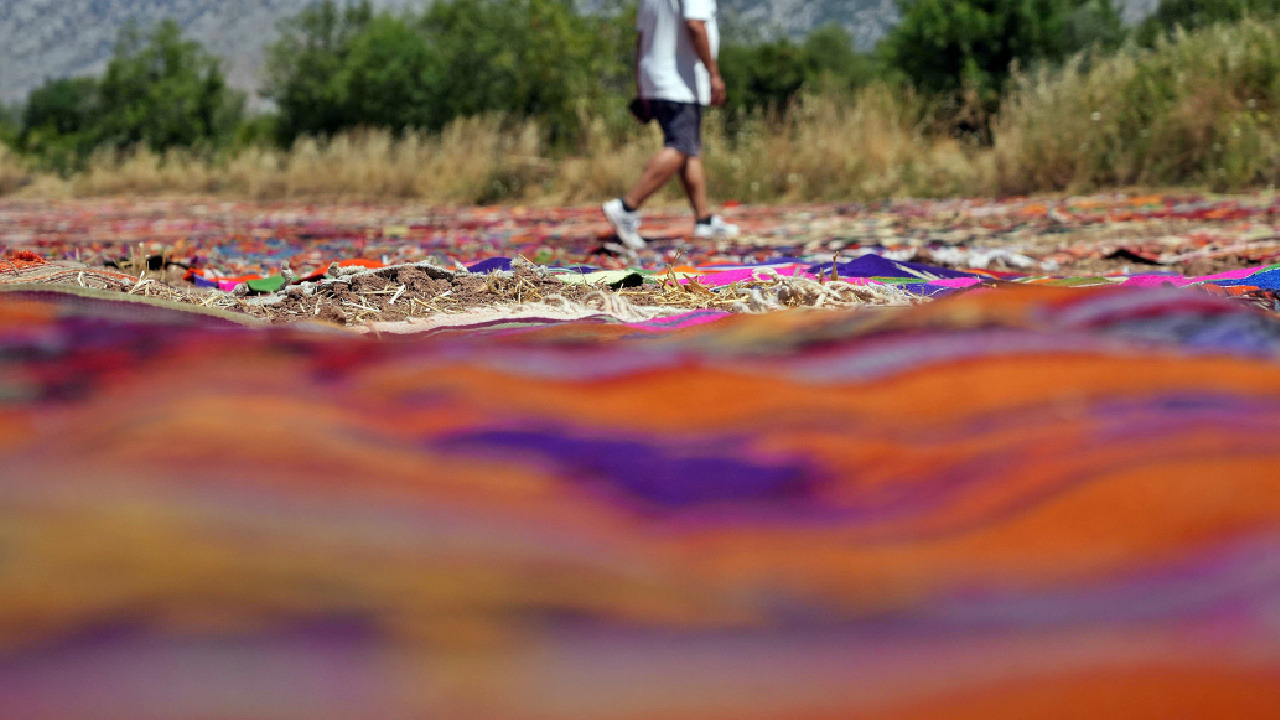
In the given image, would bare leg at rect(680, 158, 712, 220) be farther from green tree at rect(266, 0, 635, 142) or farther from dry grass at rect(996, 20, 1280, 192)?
green tree at rect(266, 0, 635, 142)

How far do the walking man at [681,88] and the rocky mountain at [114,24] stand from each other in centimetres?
11402

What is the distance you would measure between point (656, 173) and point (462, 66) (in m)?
22.4

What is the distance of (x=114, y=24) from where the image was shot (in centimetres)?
11825

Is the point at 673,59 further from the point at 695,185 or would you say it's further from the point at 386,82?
the point at 386,82

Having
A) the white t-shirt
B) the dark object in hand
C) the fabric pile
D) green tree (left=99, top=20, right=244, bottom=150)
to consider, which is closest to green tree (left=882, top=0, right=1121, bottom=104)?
green tree (left=99, top=20, right=244, bottom=150)

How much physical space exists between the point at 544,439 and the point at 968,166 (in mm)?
6978

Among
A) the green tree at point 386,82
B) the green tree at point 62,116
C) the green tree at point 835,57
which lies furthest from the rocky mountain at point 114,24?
the green tree at point 386,82

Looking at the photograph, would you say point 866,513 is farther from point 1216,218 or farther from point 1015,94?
point 1015,94

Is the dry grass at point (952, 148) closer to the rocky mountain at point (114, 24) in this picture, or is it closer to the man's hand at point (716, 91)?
the man's hand at point (716, 91)

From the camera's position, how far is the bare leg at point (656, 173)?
15.2ft

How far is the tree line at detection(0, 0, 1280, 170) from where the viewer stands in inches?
Result: 575

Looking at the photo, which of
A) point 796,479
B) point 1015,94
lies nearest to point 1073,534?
point 796,479

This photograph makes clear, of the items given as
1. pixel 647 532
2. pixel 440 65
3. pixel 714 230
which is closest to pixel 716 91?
pixel 714 230

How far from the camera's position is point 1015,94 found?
26.7 feet
